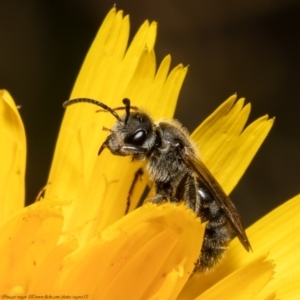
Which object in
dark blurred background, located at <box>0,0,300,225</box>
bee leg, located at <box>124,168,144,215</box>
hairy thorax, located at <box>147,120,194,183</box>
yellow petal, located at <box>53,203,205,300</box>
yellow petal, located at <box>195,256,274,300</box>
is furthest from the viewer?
dark blurred background, located at <box>0,0,300,225</box>

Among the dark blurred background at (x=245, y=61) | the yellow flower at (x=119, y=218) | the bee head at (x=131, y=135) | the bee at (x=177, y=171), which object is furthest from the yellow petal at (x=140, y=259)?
the dark blurred background at (x=245, y=61)

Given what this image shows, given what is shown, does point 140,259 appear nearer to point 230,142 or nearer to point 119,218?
point 119,218

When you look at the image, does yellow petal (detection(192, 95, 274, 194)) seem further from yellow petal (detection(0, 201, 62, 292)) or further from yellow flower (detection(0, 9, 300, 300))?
yellow petal (detection(0, 201, 62, 292))

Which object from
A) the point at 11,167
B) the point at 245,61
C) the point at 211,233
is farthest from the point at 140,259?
the point at 245,61

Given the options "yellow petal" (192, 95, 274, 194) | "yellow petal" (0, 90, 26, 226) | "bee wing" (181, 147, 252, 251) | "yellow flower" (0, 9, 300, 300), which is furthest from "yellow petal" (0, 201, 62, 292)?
"yellow petal" (192, 95, 274, 194)

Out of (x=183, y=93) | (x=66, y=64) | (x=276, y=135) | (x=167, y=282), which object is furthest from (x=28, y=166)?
(x=167, y=282)

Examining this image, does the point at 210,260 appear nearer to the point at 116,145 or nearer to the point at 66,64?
the point at 116,145

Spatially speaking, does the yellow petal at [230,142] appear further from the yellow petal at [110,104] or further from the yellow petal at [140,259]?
the yellow petal at [140,259]
